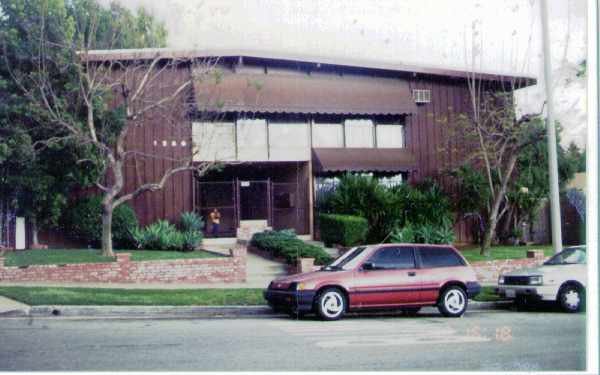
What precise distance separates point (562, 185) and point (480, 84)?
625 cm

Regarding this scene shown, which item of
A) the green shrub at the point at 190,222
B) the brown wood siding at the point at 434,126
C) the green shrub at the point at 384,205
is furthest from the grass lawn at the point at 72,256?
the brown wood siding at the point at 434,126

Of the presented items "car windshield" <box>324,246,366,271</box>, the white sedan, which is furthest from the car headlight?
"car windshield" <box>324,246,366,271</box>

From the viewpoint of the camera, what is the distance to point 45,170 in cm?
2006

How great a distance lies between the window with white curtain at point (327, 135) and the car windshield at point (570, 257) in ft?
35.1

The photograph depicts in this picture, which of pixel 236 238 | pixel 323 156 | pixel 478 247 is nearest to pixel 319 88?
pixel 323 156

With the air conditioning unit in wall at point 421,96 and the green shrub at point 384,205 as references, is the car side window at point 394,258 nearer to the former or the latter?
the green shrub at point 384,205

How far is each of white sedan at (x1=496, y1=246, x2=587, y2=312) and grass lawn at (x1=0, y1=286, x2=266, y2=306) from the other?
5.38 m

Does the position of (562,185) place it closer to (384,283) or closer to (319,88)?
(384,283)

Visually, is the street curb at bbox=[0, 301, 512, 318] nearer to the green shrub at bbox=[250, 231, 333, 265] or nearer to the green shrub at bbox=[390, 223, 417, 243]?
the green shrub at bbox=[250, 231, 333, 265]

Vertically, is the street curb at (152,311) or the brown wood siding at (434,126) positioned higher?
the brown wood siding at (434,126)

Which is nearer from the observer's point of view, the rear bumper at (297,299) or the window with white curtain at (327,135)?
the rear bumper at (297,299)

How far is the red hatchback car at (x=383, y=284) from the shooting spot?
1312 centimetres

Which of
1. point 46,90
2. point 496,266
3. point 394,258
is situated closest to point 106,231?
point 46,90

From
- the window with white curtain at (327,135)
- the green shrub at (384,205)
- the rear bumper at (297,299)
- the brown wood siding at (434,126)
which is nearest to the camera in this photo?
the rear bumper at (297,299)
